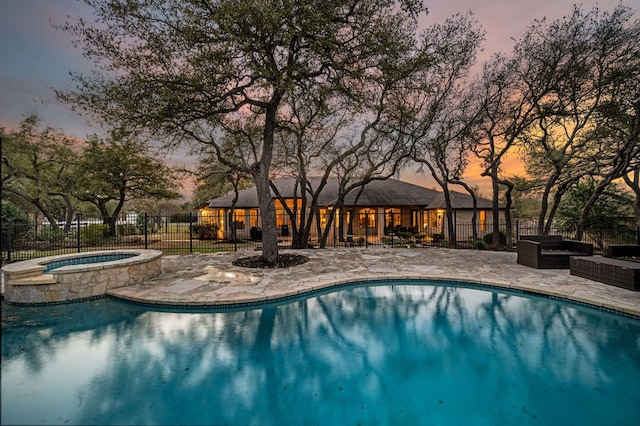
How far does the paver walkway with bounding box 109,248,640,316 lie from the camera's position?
5660 millimetres

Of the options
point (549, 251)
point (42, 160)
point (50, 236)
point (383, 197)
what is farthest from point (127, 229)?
point (549, 251)

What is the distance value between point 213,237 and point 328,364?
60.5 feet

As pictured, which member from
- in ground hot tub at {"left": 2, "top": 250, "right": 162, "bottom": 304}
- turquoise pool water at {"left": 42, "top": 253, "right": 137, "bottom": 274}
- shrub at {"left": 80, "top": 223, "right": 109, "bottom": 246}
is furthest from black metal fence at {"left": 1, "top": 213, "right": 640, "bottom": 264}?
in ground hot tub at {"left": 2, "top": 250, "right": 162, "bottom": 304}

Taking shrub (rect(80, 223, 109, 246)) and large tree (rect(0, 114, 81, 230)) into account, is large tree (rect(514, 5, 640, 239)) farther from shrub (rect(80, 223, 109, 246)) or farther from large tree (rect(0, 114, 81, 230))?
large tree (rect(0, 114, 81, 230))

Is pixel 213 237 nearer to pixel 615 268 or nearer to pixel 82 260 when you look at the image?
pixel 82 260

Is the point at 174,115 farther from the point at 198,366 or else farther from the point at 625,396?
the point at 625,396

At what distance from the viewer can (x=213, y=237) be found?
67.6 feet

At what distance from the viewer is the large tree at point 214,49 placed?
6.52 metres

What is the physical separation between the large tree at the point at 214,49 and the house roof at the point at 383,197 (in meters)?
11.4

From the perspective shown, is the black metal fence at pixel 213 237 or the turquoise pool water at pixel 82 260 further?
the black metal fence at pixel 213 237

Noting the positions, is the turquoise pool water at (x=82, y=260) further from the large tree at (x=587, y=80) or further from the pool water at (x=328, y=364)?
the large tree at (x=587, y=80)

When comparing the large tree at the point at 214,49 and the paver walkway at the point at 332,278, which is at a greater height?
the large tree at the point at 214,49

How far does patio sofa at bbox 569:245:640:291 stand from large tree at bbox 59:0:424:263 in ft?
23.8

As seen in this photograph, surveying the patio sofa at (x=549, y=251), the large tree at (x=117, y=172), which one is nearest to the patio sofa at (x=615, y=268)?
the patio sofa at (x=549, y=251)
